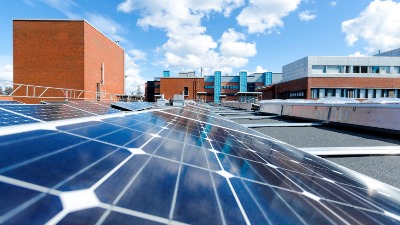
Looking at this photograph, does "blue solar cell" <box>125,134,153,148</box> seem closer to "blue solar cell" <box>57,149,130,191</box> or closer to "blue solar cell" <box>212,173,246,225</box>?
"blue solar cell" <box>57,149,130,191</box>

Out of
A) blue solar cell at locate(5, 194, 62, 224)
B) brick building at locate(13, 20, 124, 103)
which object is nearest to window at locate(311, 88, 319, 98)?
brick building at locate(13, 20, 124, 103)

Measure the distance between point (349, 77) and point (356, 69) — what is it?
4550 millimetres

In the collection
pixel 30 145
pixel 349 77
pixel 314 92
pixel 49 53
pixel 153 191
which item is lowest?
pixel 153 191

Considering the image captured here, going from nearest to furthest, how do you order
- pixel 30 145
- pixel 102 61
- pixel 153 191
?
1. pixel 153 191
2. pixel 30 145
3. pixel 102 61

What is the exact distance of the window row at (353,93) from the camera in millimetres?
48531

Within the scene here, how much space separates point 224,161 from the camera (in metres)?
2.67

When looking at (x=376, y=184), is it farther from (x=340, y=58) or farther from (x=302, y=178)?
(x=340, y=58)

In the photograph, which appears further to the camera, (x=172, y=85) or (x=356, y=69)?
(x=172, y=85)

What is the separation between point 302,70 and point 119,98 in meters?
46.0

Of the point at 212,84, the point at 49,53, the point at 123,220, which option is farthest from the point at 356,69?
the point at 49,53

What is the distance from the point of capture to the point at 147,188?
1419 millimetres

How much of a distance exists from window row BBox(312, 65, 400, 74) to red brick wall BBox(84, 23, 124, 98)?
47518 mm

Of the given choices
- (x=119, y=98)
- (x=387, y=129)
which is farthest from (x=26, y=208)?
(x=119, y=98)

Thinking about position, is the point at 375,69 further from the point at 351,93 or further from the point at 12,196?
the point at 12,196
